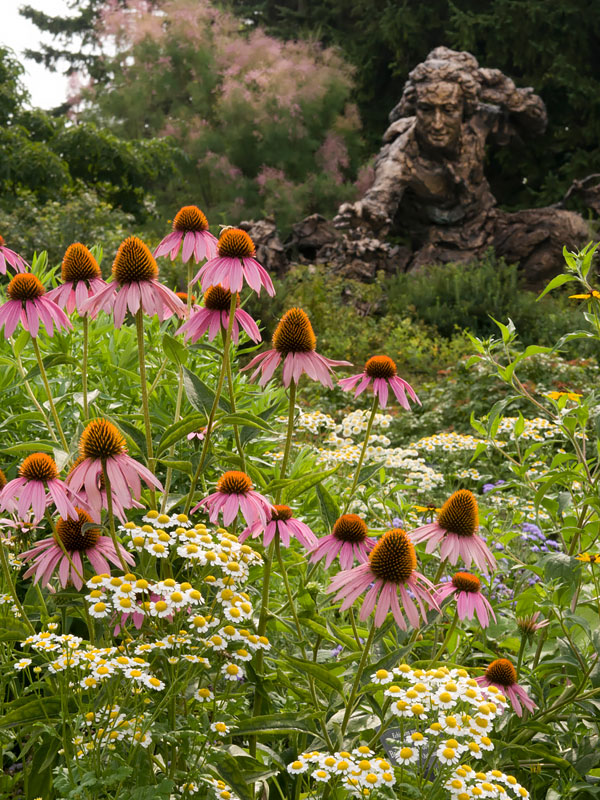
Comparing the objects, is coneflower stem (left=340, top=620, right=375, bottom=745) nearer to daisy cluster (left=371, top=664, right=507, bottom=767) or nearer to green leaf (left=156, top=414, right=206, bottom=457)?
daisy cluster (left=371, top=664, right=507, bottom=767)

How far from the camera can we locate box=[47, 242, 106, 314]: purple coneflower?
5.70ft

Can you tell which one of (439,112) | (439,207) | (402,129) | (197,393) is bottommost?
(197,393)

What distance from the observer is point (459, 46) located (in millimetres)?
15438

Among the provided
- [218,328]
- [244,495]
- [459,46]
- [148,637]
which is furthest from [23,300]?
[459,46]

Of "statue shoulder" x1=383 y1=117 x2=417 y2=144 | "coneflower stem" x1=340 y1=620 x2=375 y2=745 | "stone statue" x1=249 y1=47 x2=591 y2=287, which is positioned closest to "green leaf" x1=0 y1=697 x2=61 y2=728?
"coneflower stem" x1=340 y1=620 x2=375 y2=745

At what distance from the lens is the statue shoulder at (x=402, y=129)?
452 inches

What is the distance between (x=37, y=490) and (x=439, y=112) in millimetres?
10997

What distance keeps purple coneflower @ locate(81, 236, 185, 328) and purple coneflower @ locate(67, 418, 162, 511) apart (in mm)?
223

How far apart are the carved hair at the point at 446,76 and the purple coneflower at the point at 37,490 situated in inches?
441

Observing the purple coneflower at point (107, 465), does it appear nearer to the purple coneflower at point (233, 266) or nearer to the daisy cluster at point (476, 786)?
the purple coneflower at point (233, 266)

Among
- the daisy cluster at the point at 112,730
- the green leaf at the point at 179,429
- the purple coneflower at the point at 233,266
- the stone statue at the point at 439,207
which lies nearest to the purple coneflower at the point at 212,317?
the purple coneflower at the point at 233,266

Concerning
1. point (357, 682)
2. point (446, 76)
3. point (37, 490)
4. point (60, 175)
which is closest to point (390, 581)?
point (357, 682)

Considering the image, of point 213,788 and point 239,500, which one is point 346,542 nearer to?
point 239,500

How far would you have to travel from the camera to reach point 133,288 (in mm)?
1503
